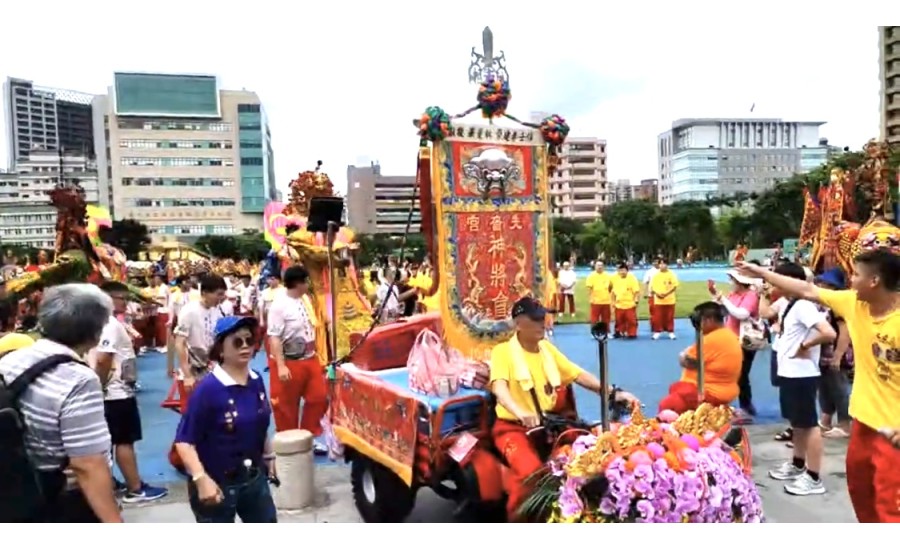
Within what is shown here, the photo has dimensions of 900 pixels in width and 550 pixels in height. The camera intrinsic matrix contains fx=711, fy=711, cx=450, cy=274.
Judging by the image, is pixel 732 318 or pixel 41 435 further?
pixel 732 318

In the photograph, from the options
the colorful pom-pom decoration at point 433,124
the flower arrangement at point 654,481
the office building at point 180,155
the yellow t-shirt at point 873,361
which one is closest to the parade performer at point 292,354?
the colorful pom-pom decoration at point 433,124

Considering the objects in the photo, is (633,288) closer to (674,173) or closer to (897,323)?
(897,323)

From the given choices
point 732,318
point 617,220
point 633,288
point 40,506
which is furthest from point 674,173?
point 40,506

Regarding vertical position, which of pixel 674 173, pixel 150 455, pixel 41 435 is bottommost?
pixel 150 455

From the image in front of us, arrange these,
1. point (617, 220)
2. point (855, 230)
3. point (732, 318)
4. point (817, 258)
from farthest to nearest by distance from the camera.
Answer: point (617, 220) → point (817, 258) → point (855, 230) → point (732, 318)

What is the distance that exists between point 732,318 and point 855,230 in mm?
1675

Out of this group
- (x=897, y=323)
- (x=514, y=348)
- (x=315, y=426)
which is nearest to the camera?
(x=897, y=323)

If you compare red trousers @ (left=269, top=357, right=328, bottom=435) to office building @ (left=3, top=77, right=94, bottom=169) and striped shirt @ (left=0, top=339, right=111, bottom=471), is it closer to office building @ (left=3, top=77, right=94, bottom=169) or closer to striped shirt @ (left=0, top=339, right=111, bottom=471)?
striped shirt @ (left=0, top=339, right=111, bottom=471)

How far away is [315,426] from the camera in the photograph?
5.51 meters

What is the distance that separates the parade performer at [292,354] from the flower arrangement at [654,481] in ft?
9.85

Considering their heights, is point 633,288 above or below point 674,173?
below

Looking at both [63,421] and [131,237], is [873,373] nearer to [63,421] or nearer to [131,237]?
[63,421]

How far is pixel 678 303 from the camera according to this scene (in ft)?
55.7

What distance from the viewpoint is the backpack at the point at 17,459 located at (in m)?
2.02
